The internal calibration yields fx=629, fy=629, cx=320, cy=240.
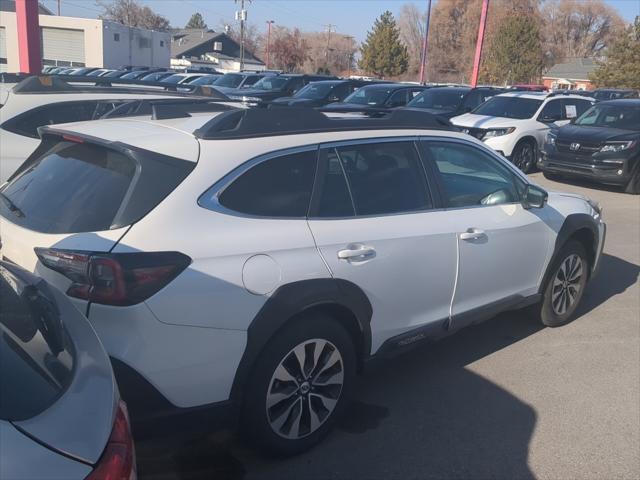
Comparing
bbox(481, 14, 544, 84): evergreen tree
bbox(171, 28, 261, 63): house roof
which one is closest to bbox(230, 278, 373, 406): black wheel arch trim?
bbox(481, 14, 544, 84): evergreen tree

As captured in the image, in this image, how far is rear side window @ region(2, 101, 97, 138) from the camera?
607cm

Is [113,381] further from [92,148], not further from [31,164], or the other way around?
[31,164]

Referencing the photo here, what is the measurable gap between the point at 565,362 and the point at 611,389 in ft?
1.36

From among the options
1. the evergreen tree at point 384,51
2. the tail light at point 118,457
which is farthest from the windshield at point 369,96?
the evergreen tree at point 384,51

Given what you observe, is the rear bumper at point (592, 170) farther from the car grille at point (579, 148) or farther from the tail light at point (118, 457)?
the tail light at point (118, 457)

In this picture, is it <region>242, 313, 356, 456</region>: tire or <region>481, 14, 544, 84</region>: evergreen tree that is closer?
<region>242, 313, 356, 456</region>: tire

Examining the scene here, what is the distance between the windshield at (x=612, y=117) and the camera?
41.3 feet

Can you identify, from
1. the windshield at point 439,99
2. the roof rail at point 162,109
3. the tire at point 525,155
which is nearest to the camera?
the roof rail at point 162,109

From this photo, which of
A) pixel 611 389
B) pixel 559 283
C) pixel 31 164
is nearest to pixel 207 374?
pixel 31 164

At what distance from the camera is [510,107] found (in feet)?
46.9

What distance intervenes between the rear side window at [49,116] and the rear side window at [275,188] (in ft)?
12.4

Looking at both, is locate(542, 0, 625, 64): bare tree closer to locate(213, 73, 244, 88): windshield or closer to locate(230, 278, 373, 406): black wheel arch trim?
locate(213, 73, 244, 88): windshield

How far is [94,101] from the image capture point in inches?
257

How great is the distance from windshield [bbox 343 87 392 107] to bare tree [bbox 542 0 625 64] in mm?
68692
